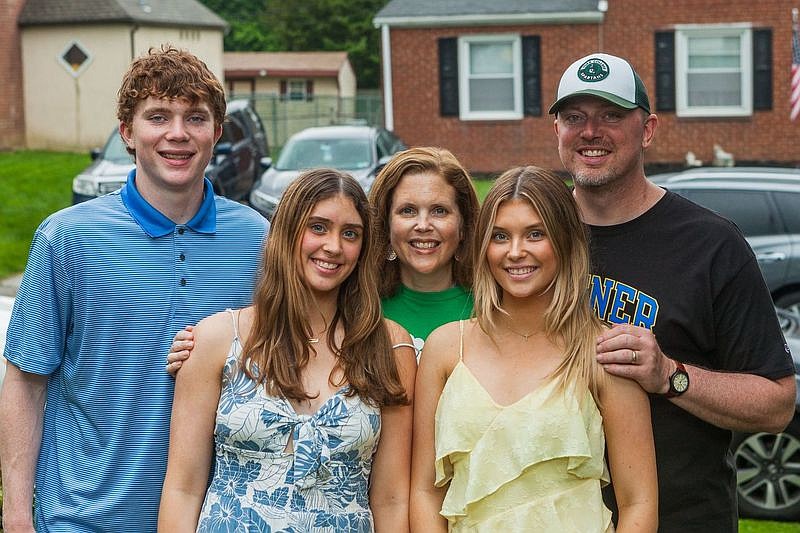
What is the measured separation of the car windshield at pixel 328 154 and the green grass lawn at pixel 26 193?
13.9 feet

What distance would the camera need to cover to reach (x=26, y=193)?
22047mm

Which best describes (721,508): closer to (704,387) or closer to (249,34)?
(704,387)

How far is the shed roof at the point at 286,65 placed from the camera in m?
61.5

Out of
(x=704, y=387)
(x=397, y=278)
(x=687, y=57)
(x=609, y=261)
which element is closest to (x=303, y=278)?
(x=397, y=278)

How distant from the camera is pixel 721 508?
354 cm

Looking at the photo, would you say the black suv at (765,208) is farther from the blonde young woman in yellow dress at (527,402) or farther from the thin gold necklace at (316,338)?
the thin gold necklace at (316,338)

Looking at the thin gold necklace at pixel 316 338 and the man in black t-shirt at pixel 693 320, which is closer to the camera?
the thin gold necklace at pixel 316 338

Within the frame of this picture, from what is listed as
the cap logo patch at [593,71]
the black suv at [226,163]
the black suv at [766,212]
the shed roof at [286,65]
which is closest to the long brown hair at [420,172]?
the cap logo patch at [593,71]

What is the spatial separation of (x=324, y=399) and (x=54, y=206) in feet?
61.6

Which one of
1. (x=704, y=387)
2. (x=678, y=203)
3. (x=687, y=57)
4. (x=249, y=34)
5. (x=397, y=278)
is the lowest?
(x=704, y=387)

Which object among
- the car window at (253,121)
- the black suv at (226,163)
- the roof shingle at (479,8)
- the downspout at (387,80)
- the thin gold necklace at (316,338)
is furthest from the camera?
the downspout at (387,80)

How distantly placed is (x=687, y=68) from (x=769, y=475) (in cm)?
2101

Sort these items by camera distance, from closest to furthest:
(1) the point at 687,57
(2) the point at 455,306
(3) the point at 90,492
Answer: (3) the point at 90,492
(2) the point at 455,306
(1) the point at 687,57

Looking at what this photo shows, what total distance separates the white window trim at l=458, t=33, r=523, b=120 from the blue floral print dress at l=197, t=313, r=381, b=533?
24966mm
